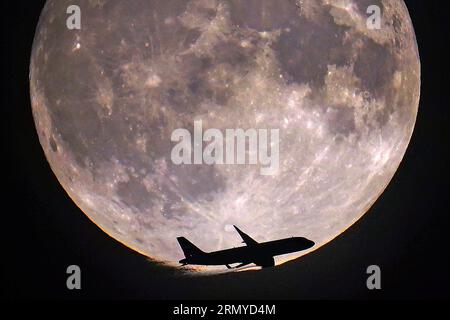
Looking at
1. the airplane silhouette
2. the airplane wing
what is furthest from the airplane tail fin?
the airplane wing

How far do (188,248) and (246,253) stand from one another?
2.45ft

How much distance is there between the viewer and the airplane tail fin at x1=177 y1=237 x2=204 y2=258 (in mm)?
6281

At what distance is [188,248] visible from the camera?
6371 millimetres

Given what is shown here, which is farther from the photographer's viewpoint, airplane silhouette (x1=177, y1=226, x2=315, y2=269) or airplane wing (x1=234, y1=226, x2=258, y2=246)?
airplane silhouette (x1=177, y1=226, x2=315, y2=269)

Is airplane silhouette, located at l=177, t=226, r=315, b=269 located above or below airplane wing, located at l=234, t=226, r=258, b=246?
below

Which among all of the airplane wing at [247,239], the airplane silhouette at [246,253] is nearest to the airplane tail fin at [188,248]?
the airplane silhouette at [246,253]

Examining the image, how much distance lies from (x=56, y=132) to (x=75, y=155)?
39 cm

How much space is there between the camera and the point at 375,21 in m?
5.98

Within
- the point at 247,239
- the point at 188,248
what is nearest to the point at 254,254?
the point at 247,239

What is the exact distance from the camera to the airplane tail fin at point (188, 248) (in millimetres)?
6281

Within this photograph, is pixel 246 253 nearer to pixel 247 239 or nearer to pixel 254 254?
pixel 254 254

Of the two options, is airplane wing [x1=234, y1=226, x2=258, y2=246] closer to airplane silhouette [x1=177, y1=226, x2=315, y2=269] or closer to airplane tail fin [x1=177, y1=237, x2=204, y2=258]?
airplane silhouette [x1=177, y1=226, x2=315, y2=269]

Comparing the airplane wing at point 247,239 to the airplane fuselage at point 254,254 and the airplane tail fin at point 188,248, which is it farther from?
the airplane tail fin at point 188,248

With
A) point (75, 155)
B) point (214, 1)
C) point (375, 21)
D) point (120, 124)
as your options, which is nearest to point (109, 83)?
point (120, 124)
